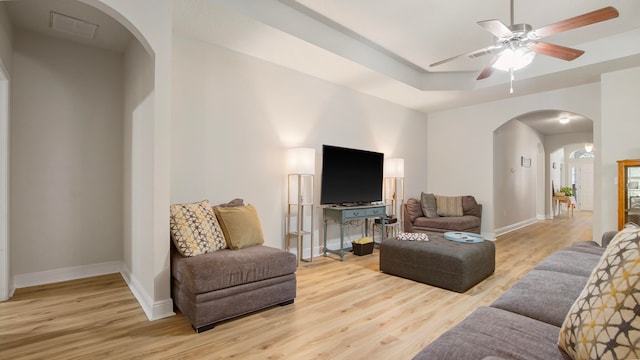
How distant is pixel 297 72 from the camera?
438 centimetres

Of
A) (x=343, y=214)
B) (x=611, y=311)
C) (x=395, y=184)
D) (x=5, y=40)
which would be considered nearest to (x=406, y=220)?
(x=395, y=184)

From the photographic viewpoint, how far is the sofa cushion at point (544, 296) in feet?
5.06

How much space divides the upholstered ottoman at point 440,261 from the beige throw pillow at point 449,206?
2.25m

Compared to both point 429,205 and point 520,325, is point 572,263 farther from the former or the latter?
point 429,205

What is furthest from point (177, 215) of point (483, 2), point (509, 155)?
point (509, 155)

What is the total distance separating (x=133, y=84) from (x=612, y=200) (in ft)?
20.8

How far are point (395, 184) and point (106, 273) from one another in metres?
4.50

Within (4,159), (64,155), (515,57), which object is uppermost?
(515,57)

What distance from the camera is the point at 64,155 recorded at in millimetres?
3553

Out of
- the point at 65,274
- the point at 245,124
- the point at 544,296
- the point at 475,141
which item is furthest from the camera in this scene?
the point at 475,141

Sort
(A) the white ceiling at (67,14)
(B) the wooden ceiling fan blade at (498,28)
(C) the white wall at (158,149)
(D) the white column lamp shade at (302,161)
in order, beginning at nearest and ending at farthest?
1. (B) the wooden ceiling fan blade at (498,28)
2. (C) the white wall at (158,149)
3. (A) the white ceiling at (67,14)
4. (D) the white column lamp shade at (302,161)

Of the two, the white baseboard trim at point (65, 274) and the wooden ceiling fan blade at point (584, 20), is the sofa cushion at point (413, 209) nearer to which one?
the wooden ceiling fan blade at point (584, 20)

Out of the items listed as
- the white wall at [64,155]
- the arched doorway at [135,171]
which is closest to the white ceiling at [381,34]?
the white wall at [64,155]

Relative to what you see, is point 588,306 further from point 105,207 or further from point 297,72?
point 105,207
